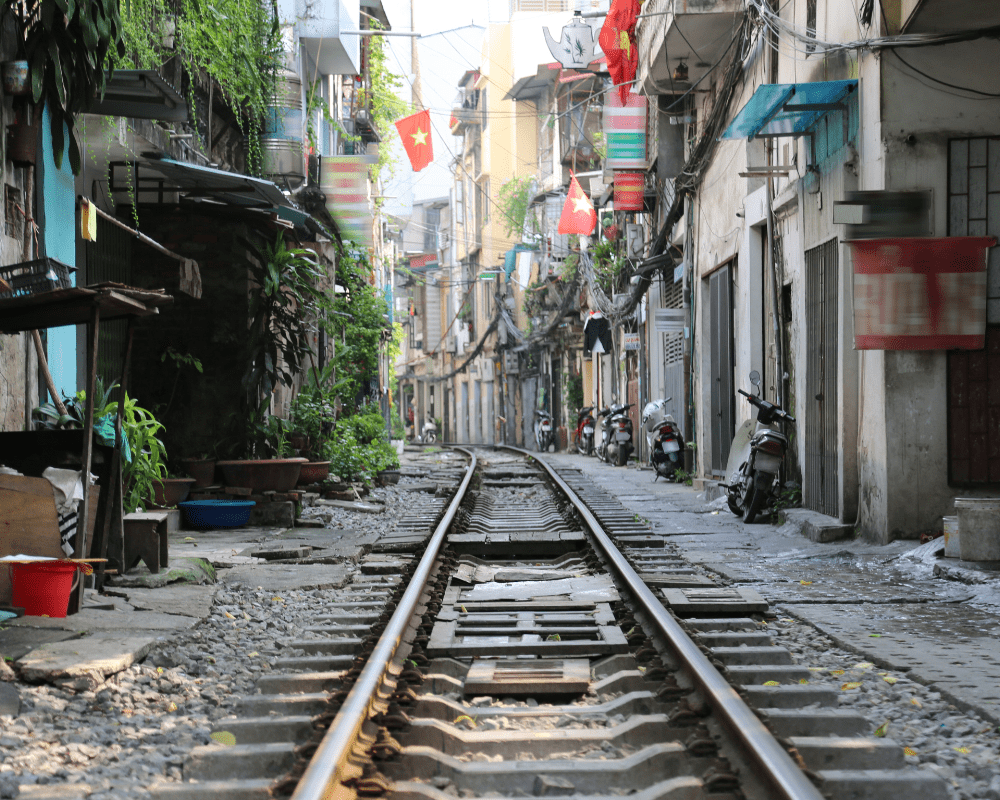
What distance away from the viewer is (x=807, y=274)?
10234 millimetres

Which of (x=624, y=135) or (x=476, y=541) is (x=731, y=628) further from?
(x=624, y=135)

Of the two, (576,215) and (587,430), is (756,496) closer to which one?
(576,215)

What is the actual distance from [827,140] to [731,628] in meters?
5.76

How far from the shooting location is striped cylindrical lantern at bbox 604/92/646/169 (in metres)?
19.2

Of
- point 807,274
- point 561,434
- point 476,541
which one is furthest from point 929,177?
point 561,434

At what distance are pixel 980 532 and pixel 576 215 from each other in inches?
680

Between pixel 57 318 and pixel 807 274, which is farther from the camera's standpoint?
pixel 807 274

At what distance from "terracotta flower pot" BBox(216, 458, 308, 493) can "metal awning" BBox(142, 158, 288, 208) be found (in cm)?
259

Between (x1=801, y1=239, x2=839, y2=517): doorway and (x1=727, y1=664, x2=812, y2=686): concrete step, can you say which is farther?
(x1=801, y1=239, x2=839, y2=517): doorway

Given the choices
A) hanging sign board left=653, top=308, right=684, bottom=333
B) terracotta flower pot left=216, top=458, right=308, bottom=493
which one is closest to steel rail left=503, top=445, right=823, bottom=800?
terracotta flower pot left=216, top=458, right=308, bottom=493

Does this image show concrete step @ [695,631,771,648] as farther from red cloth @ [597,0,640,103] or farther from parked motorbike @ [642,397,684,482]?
red cloth @ [597,0,640,103]

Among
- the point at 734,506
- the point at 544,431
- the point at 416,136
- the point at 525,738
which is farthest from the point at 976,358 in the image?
the point at 544,431

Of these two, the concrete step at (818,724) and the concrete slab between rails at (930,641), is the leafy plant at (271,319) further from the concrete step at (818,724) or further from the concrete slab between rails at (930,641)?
the concrete step at (818,724)

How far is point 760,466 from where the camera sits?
33.7 feet
